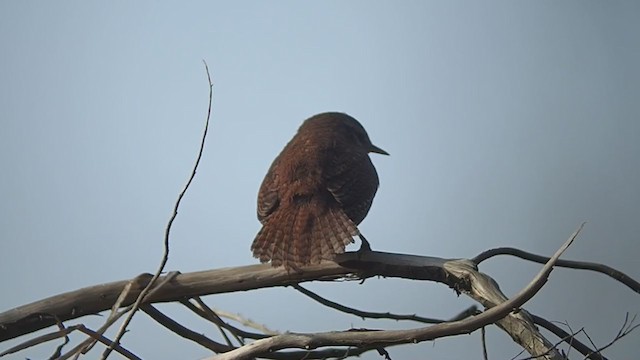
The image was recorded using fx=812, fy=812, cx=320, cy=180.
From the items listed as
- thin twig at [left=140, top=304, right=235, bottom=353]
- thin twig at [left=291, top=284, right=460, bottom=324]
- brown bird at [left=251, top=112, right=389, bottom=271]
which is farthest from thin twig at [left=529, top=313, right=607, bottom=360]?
thin twig at [left=140, top=304, right=235, bottom=353]

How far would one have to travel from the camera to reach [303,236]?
288cm

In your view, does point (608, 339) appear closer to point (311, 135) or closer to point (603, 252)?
point (603, 252)

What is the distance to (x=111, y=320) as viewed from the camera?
222 cm

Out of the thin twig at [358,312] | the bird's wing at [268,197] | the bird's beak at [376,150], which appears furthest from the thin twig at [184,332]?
the bird's beak at [376,150]

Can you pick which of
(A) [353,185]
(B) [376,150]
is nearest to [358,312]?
(A) [353,185]

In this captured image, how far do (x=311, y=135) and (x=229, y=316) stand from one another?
43.4 inches

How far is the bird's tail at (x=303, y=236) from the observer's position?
8.93 feet

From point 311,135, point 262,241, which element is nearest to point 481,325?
point 262,241

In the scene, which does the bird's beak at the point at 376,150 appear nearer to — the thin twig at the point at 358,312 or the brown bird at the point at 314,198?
the brown bird at the point at 314,198

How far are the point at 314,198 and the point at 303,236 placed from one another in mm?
287

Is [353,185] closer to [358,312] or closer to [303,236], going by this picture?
[303,236]

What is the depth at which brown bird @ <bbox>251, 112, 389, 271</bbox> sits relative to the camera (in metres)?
2.78

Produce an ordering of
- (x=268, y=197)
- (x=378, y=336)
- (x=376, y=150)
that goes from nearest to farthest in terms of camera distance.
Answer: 1. (x=378, y=336)
2. (x=268, y=197)
3. (x=376, y=150)

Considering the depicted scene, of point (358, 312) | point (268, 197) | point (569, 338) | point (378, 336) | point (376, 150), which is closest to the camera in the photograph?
point (378, 336)
